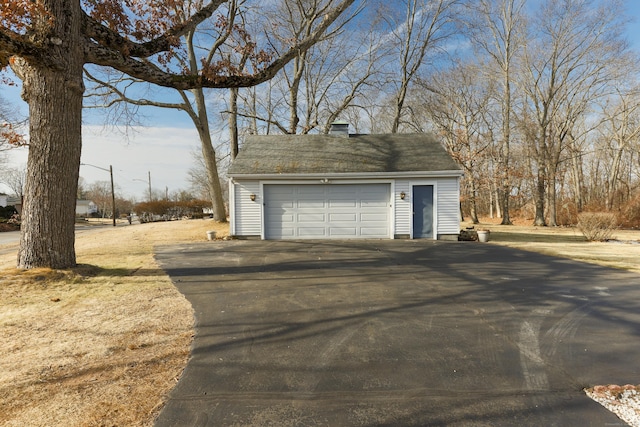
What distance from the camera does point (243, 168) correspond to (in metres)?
12.0

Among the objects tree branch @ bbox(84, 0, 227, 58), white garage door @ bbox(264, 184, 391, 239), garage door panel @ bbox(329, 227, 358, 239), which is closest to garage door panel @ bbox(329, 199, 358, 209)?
white garage door @ bbox(264, 184, 391, 239)

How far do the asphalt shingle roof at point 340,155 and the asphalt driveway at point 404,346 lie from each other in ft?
19.2

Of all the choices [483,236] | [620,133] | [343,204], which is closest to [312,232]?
[343,204]

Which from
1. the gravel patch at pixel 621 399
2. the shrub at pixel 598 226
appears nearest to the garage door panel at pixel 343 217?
the gravel patch at pixel 621 399

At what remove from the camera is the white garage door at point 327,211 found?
1199 cm

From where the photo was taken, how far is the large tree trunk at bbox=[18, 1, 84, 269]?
5.80 m

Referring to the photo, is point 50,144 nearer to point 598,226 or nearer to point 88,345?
point 88,345

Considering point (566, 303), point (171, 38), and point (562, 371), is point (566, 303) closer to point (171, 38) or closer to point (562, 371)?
point (562, 371)

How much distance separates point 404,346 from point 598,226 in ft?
45.4

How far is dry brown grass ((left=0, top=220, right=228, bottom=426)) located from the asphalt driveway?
260mm

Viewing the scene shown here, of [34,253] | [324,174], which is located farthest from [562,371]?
[324,174]

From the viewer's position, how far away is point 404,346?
3408mm

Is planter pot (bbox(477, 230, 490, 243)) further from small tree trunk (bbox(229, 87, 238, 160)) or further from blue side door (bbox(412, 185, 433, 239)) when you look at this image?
small tree trunk (bbox(229, 87, 238, 160))

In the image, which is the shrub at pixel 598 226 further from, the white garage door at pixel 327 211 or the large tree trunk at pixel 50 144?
the large tree trunk at pixel 50 144
